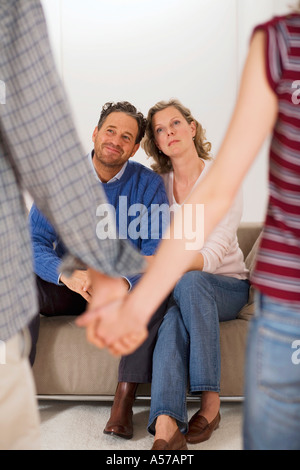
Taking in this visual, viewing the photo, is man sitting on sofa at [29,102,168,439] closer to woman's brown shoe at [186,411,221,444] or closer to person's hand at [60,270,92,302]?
person's hand at [60,270,92,302]

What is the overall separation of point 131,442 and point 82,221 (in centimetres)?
138

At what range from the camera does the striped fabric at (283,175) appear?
761 millimetres

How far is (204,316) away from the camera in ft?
6.70

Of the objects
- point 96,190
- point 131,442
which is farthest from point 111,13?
point 96,190

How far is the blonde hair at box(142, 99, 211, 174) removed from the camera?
2.60 m

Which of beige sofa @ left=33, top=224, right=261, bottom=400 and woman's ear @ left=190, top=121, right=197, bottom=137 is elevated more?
woman's ear @ left=190, top=121, right=197, bottom=137

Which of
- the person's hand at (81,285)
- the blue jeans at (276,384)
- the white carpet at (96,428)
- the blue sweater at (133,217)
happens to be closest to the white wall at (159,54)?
the blue sweater at (133,217)

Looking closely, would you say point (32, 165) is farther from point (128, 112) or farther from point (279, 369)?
point (128, 112)

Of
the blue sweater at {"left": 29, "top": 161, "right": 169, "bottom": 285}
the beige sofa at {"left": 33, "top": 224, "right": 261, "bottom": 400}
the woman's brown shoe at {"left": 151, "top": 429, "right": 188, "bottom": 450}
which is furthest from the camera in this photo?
the blue sweater at {"left": 29, "top": 161, "right": 169, "bottom": 285}

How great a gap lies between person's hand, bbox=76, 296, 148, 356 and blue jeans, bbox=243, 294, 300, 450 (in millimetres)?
177

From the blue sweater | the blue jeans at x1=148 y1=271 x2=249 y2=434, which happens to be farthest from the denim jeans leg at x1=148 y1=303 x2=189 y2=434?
the blue sweater

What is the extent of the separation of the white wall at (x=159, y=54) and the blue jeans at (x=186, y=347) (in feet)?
6.84

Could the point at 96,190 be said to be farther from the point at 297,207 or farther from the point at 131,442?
the point at 131,442
